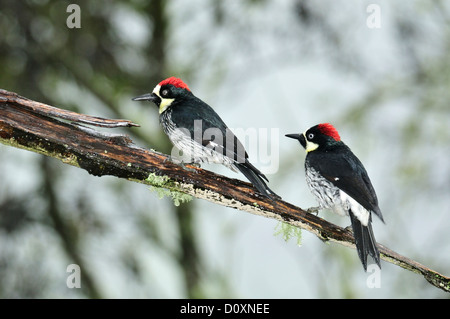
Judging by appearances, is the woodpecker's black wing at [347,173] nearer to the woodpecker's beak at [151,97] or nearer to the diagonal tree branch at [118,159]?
the diagonal tree branch at [118,159]

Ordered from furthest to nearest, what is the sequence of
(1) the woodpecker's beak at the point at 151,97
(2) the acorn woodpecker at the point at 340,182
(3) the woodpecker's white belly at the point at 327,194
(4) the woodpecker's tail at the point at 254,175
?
(3) the woodpecker's white belly at the point at 327,194 < (1) the woodpecker's beak at the point at 151,97 < (2) the acorn woodpecker at the point at 340,182 < (4) the woodpecker's tail at the point at 254,175

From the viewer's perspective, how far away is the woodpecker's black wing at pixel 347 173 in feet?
6.89

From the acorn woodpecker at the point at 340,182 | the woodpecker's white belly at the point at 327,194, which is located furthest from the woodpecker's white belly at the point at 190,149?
the woodpecker's white belly at the point at 327,194

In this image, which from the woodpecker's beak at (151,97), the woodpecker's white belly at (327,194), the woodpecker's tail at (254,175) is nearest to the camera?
the woodpecker's tail at (254,175)

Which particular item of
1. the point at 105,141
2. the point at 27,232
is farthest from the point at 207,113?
the point at 27,232

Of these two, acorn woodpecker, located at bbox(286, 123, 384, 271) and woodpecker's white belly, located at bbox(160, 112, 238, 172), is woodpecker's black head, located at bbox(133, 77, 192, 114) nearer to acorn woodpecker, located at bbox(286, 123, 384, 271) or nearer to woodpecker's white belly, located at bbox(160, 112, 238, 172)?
woodpecker's white belly, located at bbox(160, 112, 238, 172)

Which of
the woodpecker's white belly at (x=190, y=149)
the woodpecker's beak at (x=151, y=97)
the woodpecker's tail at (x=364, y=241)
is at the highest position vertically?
the woodpecker's beak at (x=151, y=97)

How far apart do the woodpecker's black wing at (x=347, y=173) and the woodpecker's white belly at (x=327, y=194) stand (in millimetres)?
41

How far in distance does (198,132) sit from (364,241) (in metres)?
0.74

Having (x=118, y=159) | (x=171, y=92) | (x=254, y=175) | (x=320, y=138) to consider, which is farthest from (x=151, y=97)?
(x=320, y=138)

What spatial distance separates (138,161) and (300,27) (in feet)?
10.7

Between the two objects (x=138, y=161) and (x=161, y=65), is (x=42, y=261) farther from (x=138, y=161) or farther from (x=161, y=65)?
(x=138, y=161)

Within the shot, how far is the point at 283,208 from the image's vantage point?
6.81 ft
